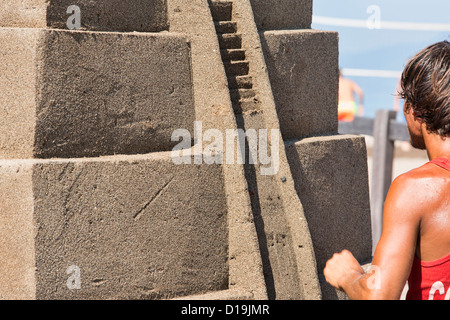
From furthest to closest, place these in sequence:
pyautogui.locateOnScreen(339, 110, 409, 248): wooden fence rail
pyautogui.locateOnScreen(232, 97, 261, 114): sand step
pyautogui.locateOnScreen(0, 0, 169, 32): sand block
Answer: pyautogui.locateOnScreen(339, 110, 409, 248): wooden fence rail → pyautogui.locateOnScreen(232, 97, 261, 114): sand step → pyautogui.locateOnScreen(0, 0, 169, 32): sand block

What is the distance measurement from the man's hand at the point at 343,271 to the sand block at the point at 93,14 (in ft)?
5.88

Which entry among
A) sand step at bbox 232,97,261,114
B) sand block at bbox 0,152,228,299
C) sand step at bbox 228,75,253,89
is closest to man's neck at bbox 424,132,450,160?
sand block at bbox 0,152,228,299

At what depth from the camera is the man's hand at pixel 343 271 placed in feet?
7.10

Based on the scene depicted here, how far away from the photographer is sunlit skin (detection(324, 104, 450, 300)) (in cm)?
197

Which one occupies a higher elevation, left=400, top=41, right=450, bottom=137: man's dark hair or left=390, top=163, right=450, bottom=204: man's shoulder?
left=400, top=41, right=450, bottom=137: man's dark hair

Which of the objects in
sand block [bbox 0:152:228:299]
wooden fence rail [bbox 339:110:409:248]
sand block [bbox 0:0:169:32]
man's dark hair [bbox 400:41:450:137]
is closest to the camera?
man's dark hair [bbox 400:41:450:137]

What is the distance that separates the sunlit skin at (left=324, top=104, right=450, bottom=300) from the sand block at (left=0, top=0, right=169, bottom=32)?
1894mm

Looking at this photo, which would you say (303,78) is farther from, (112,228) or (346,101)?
(346,101)

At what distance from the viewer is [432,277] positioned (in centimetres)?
208

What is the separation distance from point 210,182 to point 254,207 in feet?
0.98

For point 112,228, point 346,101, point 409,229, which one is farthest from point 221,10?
point 346,101

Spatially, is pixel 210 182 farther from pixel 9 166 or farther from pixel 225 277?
pixel 9 166

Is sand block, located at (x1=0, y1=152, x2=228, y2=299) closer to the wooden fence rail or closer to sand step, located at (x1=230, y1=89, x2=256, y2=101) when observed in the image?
sand step, located at (x1=230, y1=89, x2=256, y2=101)

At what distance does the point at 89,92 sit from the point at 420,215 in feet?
5.77
